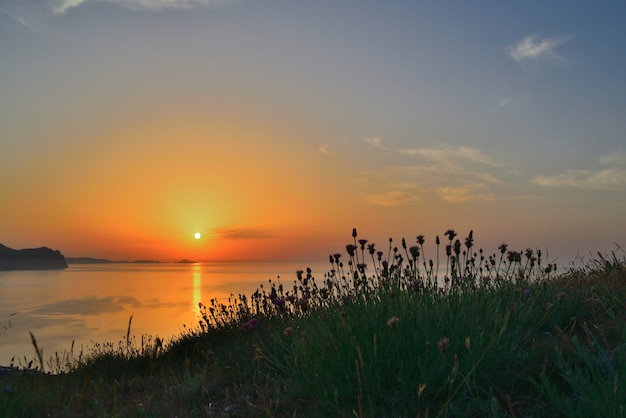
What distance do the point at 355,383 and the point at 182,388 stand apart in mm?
2206

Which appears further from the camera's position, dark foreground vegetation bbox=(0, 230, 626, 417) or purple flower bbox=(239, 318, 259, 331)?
purple flower bbox=(239, 318, 259, 331)

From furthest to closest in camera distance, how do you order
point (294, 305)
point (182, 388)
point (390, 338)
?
point (294, 305)
point (182, 388)
point (390, 338)

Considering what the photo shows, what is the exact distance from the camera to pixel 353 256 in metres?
5.39

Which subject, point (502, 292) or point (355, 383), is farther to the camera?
point (502, 292)

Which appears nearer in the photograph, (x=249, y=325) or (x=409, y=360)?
(x=409, y=360)

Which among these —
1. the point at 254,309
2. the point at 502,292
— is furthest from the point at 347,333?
the point at 254,309

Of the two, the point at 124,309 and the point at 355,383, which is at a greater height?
the point at 355,383

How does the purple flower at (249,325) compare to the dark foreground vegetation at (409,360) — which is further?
the purple flower at (249,325)

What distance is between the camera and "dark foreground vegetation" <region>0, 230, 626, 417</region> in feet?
11.0

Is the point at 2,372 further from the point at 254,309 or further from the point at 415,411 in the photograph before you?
the point at 415,411

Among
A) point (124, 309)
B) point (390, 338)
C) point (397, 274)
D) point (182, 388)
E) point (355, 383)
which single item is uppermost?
point (397, 274)

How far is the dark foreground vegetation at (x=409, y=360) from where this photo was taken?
3.37 m

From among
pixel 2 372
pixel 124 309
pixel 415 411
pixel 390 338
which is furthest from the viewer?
pixel 124 309

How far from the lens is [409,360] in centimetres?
357
